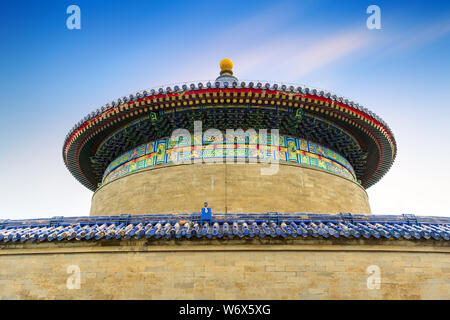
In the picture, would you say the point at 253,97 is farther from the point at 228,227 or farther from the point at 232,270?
the point at 232,270

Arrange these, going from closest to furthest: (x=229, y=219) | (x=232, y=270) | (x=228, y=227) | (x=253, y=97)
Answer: (x=232, y=270) → (x=228, y=227) → (x=229, y=219) → (x=253, y=97)

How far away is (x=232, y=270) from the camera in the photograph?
722 cm

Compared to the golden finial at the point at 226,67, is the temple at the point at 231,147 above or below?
below

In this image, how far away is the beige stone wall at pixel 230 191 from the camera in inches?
421

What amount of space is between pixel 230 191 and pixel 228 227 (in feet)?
10.2

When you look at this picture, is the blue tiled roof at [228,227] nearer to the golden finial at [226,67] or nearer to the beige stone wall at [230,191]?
the beige stone wall at [230,191]

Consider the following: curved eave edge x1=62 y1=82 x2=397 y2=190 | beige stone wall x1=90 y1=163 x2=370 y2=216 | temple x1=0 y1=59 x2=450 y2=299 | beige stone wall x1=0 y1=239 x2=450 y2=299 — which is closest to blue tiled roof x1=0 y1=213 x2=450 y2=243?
temple x1=0 y1=59 x2=450 y2=299

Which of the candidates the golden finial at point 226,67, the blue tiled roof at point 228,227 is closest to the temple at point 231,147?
the blue tiled roof at point 228,227

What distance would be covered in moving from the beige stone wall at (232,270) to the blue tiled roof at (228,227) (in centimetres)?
22

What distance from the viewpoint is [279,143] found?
12.0 metres

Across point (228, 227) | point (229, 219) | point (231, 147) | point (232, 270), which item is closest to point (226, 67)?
point (231, 147)
